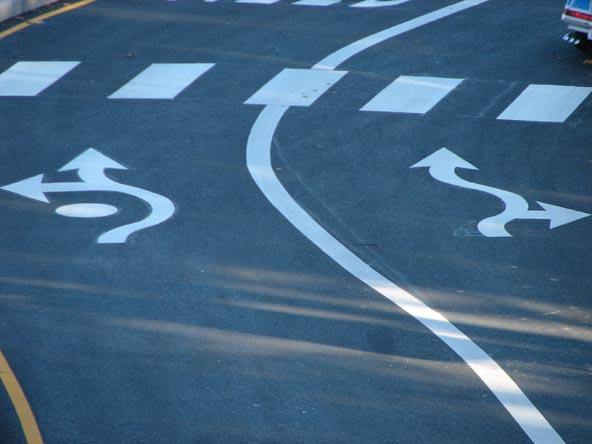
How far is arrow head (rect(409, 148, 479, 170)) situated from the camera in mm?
14367

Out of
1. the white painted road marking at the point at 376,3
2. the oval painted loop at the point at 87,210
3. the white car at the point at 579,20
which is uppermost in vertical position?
the white car at the point at 579,20

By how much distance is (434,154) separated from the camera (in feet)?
48.4

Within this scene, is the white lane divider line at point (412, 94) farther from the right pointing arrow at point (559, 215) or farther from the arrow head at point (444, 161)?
the right pointing arrow at point (559, 215)

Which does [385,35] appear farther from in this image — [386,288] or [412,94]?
[386,288]

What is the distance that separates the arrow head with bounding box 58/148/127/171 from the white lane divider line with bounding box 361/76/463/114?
12.5ft

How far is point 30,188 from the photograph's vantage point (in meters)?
13.8

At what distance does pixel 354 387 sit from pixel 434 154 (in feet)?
19.8

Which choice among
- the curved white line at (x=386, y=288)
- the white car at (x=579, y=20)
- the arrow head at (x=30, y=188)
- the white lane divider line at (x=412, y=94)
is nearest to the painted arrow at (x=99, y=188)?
the arrow head at (x=30, y=188)

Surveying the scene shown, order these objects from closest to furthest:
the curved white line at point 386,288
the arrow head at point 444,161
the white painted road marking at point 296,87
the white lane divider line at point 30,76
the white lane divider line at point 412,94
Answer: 1. the curved white line at point 386,288
2. the arrow head at point 444,161
3. the white lane divider line at point 412,94
4. the white painted road marking at point 296,87
5. the white lane divider line at point 30,76

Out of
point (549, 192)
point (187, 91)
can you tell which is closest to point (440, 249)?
point (549, 192)

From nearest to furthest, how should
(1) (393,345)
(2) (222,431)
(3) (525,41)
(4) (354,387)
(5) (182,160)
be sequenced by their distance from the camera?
1. (2) (222,431)
2. (4) (354,387)
3. (1) (393,345)
4. (5) (182,160)
5. (3) (525,41)

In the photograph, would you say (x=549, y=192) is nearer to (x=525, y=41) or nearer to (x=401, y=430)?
(x=401, y=430)

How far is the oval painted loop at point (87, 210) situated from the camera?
42.7 ft

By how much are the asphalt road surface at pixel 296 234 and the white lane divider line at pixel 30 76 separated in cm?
6
